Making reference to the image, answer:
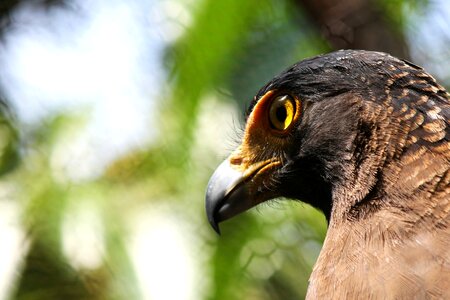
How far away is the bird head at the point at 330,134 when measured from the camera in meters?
2.85

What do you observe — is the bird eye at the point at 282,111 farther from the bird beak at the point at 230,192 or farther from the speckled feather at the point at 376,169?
the bird beak at the point at 230,192

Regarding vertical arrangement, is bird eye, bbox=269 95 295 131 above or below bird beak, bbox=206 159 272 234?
above

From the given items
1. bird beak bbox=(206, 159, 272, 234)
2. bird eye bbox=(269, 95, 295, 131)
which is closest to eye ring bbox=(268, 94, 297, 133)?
bird eye bbox=(269, 95, 295, 131)

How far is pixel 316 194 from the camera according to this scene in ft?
10.5

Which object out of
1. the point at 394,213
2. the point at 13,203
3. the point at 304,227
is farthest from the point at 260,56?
the point at 394,213

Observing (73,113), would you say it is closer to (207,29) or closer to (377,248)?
(207,29)

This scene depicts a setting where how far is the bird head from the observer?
2848mm

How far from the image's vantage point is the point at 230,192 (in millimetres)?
3191

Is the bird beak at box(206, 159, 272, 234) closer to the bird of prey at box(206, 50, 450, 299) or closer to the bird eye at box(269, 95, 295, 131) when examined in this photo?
the bird of prey at box(206, 50, 450, 299)

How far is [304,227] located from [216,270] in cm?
62

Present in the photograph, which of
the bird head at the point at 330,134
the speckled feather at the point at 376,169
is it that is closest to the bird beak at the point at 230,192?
the bird head at the point at 330,134

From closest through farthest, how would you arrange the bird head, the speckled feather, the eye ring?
the speckled feather
the bird head
the eye ring

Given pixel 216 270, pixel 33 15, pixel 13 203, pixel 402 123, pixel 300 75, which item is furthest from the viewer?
pixel 33 15

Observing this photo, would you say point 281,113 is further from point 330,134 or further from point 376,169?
point 376,169
